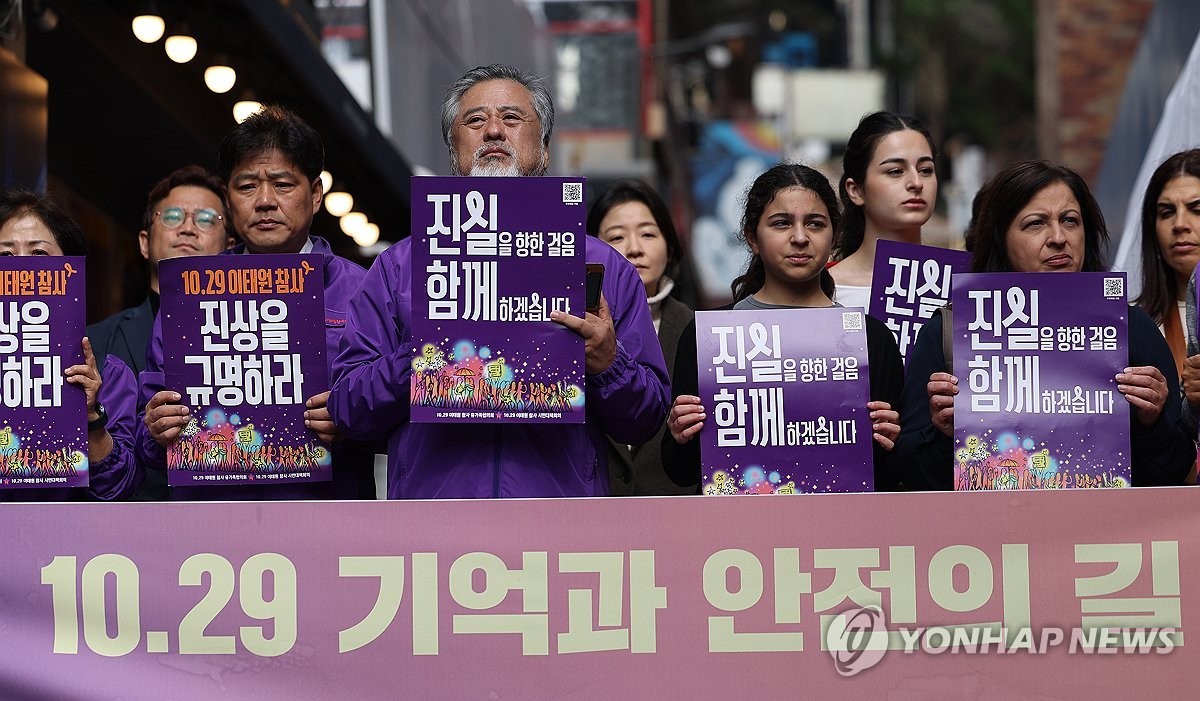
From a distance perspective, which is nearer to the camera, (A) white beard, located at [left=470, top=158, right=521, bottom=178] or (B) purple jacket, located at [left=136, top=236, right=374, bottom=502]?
(A) white beard, located at [left=470, top=158, right=521, bottom=178]

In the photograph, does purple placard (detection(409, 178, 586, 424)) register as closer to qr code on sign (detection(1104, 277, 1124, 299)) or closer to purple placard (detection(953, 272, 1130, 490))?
purple placard (detection(953, 272, 1130, 490))

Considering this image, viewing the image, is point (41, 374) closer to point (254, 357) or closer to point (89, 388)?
point (89, 388)

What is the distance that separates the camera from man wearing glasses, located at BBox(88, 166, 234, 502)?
5.45 metres

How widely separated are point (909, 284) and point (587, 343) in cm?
152

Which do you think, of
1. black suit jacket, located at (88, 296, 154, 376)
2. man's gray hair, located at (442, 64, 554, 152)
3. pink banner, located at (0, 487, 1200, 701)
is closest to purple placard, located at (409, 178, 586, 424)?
pink banner, located at (0, 487, 1200, 701)

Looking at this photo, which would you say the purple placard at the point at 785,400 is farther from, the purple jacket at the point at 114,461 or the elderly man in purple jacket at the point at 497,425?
the purple jacket at the point at 114,461

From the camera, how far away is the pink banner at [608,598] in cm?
391

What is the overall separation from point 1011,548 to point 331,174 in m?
7.75

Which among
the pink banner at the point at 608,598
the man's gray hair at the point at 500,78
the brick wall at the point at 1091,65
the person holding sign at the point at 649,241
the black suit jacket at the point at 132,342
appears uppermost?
the brick wall at the point at 1091,65

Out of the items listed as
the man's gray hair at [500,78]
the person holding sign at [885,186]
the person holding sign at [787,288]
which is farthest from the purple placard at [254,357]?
the person holding sign at [885,186]

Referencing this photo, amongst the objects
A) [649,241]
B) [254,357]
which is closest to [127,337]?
[254,357]

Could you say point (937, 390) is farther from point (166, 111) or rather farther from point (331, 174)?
point (331, 174)

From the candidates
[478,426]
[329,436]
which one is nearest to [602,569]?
[478,426]

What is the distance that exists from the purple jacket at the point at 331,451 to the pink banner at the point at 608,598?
1.99 ft
